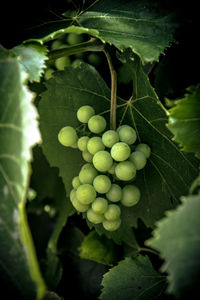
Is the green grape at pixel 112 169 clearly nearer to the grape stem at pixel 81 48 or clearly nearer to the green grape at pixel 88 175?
the green grape at pixel 88 175

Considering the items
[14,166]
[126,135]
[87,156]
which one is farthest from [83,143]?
[14,166]

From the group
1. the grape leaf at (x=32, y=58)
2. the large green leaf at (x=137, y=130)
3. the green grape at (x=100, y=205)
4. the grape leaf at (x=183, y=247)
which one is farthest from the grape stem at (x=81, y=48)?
the grape leaf at (x=183, y=247)

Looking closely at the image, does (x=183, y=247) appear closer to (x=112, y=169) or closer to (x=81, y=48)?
(x=112, y=169)

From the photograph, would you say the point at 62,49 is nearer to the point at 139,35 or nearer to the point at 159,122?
the point at 139,35

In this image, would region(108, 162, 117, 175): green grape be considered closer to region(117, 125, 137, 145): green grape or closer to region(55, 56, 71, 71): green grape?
region(117, 125, 137, 145): green grape

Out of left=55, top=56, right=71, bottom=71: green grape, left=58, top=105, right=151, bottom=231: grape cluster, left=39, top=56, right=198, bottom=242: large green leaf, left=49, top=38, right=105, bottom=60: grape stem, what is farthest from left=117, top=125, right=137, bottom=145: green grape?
left=55, top=56, right=71, bottom=71: green grape

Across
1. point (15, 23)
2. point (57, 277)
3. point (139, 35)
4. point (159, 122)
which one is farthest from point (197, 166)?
point (57, 277)
